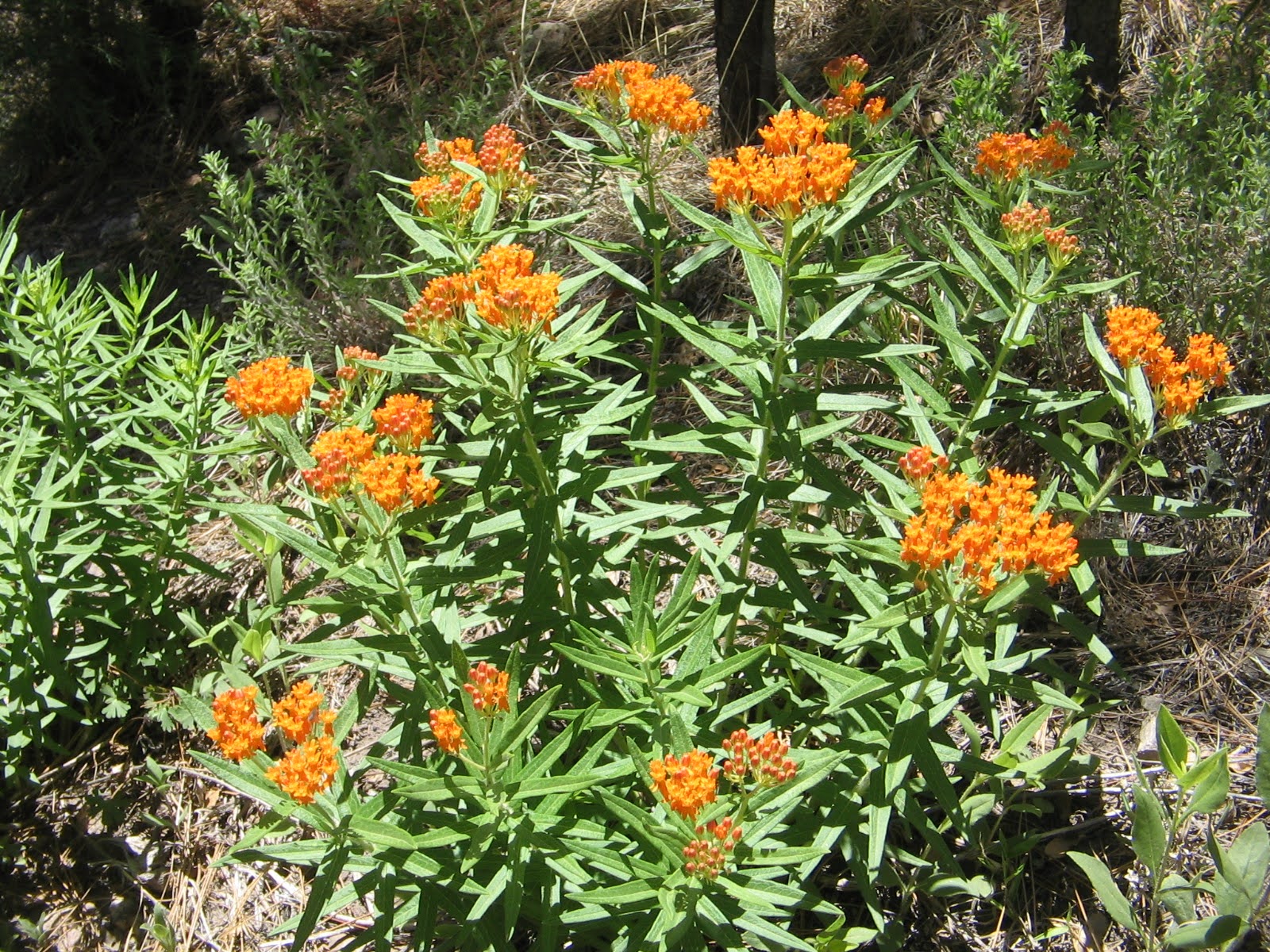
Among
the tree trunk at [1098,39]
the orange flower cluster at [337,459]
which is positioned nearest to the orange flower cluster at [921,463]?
the orange flower cluster at [337,459]

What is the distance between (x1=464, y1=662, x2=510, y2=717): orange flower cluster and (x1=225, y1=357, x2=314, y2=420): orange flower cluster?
0.89 meters

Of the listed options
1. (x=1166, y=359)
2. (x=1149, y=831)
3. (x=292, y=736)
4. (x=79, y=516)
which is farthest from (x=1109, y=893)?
(x=79, y=516)

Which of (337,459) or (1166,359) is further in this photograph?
(1166,359)

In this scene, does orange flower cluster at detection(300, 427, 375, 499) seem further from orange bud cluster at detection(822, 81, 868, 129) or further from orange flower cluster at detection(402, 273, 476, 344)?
orange bud cluster at detection(822, 81, 868, 129)

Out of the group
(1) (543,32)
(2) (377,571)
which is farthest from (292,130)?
(2) (377,571)

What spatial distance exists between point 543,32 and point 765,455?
17.1ft

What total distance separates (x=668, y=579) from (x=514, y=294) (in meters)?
1.33

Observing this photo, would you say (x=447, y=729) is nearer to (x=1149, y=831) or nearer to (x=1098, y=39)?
(x=1149, y=831)

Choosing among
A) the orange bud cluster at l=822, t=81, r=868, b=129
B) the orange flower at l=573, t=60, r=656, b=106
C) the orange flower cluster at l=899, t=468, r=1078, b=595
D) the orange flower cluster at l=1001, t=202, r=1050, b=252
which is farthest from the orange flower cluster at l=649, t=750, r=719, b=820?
the orange bud cluster at l=822, t=81, r=868, b=129

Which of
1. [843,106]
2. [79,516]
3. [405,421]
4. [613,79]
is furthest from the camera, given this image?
[79,516]

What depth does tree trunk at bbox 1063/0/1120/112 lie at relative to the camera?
195 inches

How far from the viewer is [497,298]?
2525mm

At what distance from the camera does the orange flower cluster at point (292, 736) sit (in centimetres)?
238

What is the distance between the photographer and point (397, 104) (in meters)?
7.23
